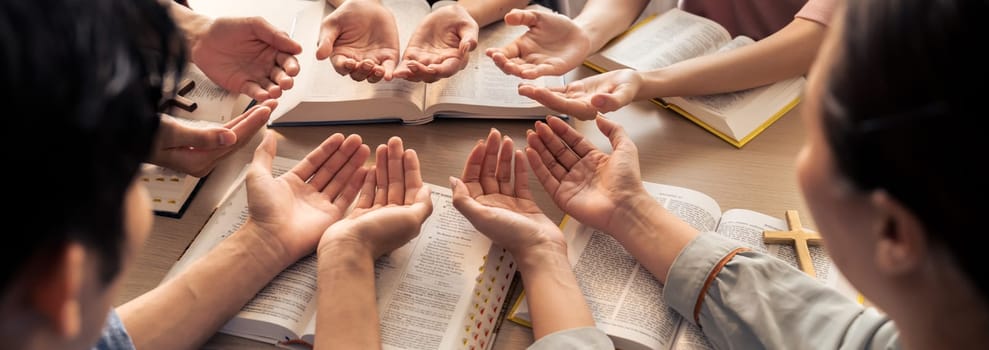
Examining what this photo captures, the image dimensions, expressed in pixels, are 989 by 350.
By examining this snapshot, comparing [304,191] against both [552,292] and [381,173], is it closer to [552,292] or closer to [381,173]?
[381,173]

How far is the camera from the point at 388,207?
3.59 feet

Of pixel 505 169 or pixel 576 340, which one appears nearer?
pixel 576 340

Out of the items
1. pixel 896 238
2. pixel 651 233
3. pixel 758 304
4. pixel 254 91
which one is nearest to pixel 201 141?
pixel 254 91

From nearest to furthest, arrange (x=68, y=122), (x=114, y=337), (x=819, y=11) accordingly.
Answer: (x=68, y=122)
(x=114, y=337)
(x=819, y=11)

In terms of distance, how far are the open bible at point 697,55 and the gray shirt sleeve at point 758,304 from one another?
1.06ft

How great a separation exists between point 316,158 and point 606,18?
0.63 metres

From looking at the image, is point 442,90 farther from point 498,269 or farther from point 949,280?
point 949,280

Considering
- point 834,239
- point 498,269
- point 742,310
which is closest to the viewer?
point 834,239

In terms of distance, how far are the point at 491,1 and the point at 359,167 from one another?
1.67 ft

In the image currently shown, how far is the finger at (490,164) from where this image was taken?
117cm

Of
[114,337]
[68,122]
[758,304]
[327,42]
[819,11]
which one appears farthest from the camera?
[819,11]

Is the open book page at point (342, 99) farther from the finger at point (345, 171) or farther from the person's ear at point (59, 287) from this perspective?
the person's ear at point (59, 287)

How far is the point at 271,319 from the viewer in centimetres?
97

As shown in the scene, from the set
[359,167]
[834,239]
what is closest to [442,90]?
[359,167]
